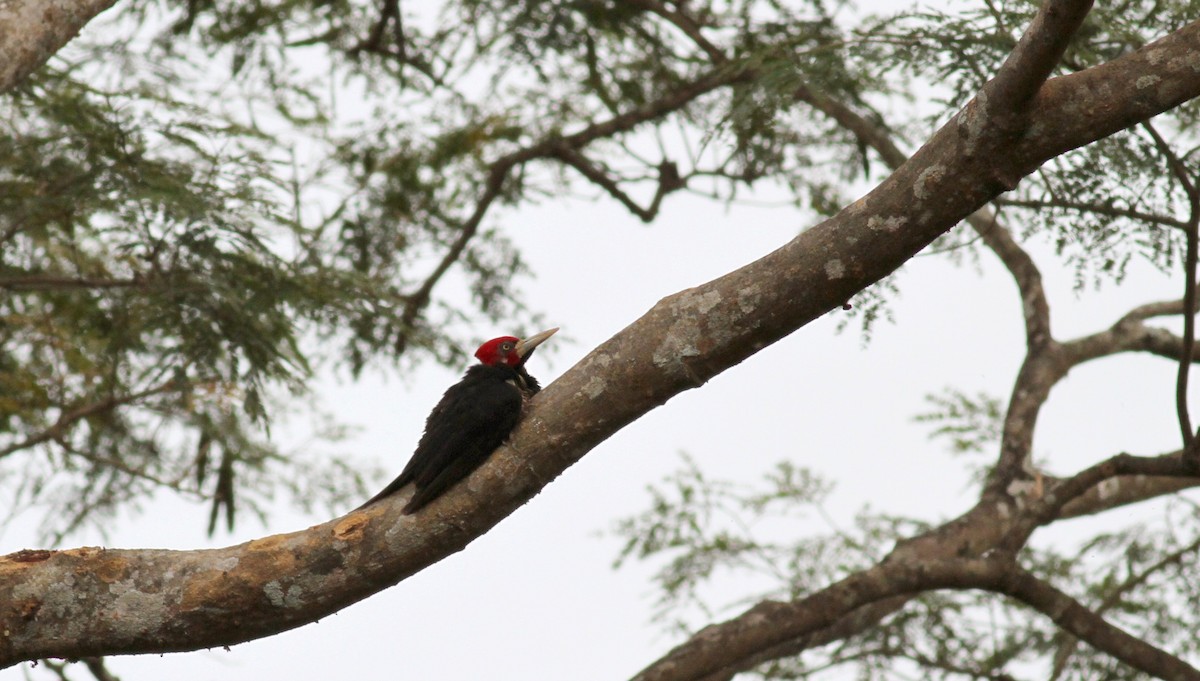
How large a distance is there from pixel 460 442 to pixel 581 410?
365mm

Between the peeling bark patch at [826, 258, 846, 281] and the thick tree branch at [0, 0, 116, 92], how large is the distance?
2890 millimetres

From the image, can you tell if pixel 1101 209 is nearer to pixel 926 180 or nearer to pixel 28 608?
pixel 926 180

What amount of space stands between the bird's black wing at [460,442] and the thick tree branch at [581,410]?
5cm

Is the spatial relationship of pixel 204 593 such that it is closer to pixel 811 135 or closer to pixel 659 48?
pixel 811 135

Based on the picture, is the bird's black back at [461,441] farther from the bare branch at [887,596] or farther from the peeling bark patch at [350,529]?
the bare branch at [887,596]

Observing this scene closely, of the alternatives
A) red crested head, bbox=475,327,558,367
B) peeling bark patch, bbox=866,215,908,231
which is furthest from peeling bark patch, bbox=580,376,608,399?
red crested head, bbox=475,327,558,367

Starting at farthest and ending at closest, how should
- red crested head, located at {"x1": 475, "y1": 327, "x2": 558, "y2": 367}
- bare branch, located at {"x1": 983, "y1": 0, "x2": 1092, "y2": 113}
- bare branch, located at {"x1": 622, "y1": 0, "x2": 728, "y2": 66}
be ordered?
bare branch, located at {"x1": 622, "y1": 0, "x2": 728, "y2": 66}, red crested head, located at {"x1": 475, "y1": 327, "x2": 558, "y2": 367}, bare branch, located at {"x1": 983, "y1": 0, "x2": 1092, "y2": 113}

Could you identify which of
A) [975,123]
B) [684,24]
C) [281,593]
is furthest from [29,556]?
[684,24]

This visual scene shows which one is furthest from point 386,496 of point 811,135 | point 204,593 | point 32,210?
point 811,135

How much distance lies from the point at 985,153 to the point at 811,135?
474cm

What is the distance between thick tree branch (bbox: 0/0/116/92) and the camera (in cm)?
437

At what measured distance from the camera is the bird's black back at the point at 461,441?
332 centimetres

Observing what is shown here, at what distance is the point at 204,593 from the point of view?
327 cm

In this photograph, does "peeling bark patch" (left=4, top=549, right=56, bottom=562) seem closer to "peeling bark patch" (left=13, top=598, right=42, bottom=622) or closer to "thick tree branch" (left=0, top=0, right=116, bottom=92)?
"peeling bark patch" (left=13, top=598, right=42, bottom=622)
